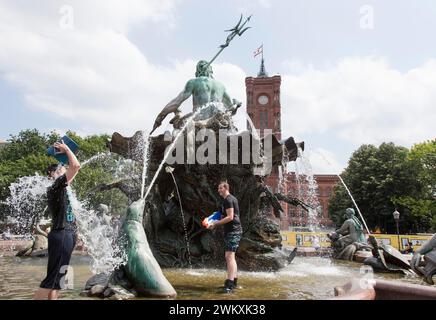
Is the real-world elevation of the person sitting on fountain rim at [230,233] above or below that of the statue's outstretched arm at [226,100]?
below

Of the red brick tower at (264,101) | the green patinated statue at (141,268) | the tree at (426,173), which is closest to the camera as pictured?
the green patinated statue at (141,268)

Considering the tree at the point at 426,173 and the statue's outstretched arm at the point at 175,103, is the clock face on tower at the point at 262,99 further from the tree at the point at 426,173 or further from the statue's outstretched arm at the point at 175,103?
the statue's outstretched arm at the point at 175,103

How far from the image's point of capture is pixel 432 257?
4.89m

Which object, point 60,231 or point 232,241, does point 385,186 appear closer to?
point 232,241

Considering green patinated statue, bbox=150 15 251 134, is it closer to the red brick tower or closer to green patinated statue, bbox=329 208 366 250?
green patinated statue, bbox=329 208 366 250

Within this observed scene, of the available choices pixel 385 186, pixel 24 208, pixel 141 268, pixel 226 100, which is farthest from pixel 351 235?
pixel 385 186

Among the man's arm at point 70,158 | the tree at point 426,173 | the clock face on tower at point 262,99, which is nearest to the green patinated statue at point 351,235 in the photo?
the man's arm at point 70,158

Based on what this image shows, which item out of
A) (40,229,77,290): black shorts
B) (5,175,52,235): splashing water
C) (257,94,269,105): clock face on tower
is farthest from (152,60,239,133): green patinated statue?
(257,94,269,105): clock face on tower

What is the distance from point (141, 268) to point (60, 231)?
1711mm

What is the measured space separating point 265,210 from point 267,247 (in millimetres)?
1611

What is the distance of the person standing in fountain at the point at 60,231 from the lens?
3.41 meters

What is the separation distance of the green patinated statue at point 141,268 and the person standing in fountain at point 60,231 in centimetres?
150
